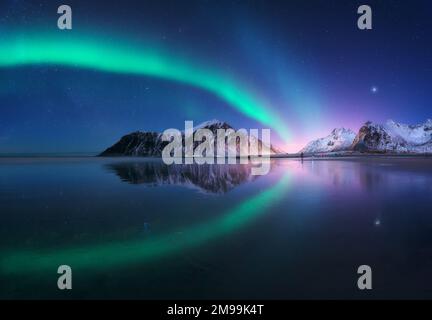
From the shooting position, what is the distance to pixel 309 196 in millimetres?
16438

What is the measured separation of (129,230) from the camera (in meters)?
10.4

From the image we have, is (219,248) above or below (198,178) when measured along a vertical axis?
below

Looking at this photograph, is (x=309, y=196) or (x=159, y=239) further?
(x=309, y=196)

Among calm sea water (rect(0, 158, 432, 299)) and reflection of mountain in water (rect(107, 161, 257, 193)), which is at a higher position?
reflection of mountain in water (rect(107, 161, 257, 193))

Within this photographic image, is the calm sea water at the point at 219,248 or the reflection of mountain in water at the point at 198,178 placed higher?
the reflection of mountain in water at the point at 198,178

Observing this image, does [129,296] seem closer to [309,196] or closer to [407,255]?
[407,255]

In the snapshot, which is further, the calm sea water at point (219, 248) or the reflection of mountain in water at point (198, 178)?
the reflection of mountain in water at point (198, 178)

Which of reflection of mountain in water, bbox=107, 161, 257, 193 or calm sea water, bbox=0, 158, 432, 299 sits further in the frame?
reflection of mountain in water, bbox=107, 161, 257, 193

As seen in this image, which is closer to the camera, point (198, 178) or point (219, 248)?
point (219, 248)
